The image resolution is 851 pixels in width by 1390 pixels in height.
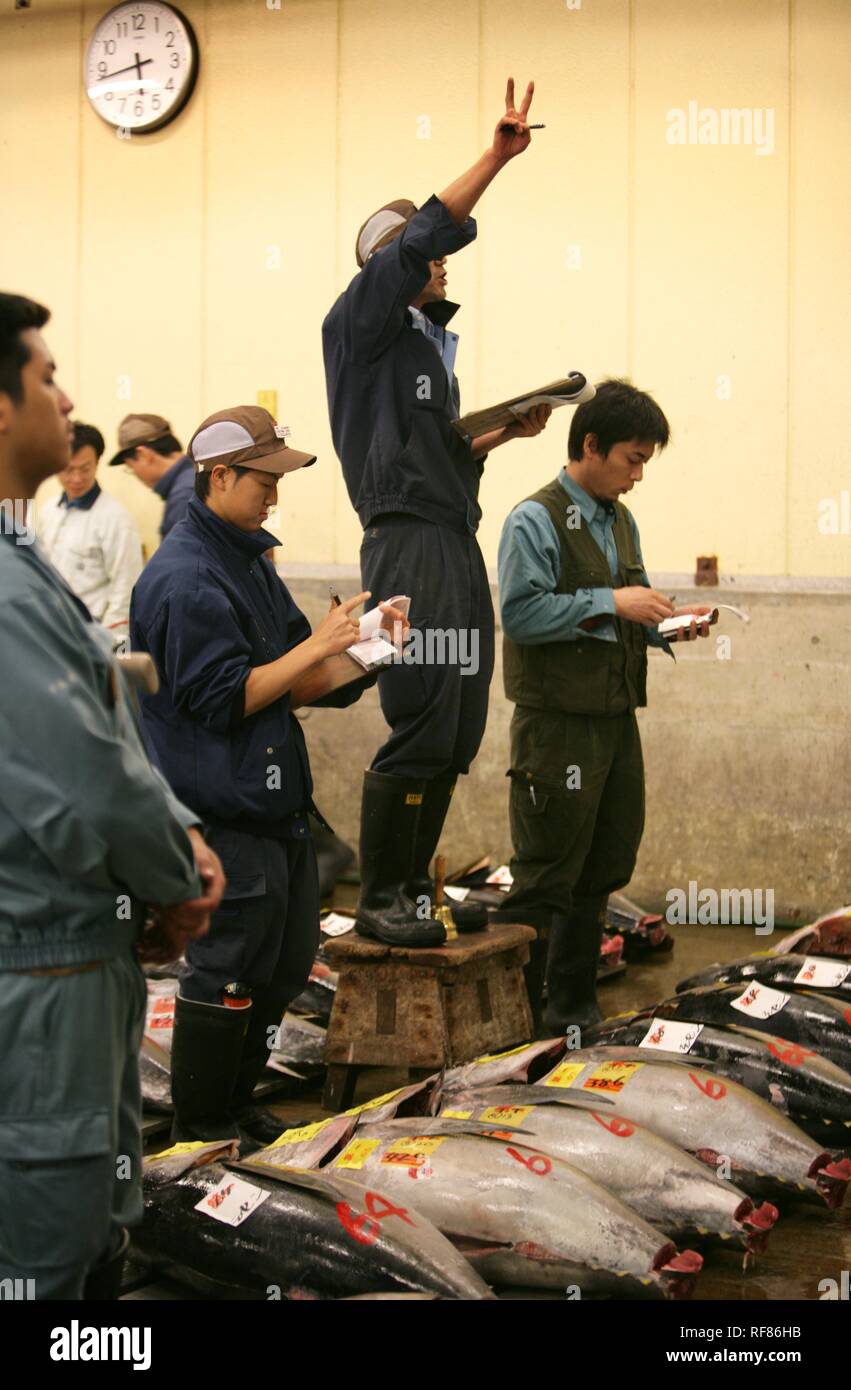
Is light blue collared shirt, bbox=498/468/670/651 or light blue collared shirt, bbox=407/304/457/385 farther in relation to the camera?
light blue collared shirt, bbox=498/468/670/651

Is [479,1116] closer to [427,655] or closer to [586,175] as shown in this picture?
[427,655]

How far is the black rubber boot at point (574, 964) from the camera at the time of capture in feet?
16.0

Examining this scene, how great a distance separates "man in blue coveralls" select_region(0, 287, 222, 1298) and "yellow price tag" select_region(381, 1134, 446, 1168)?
1106 millimetres

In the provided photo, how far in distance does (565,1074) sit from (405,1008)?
0.70m

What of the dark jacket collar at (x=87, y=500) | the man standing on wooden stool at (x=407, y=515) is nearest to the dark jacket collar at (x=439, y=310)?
the man standing on wooden stool at (x=407, y=515)

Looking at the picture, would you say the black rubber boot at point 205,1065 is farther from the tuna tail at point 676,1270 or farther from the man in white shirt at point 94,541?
the man in white shirt at point 94,541

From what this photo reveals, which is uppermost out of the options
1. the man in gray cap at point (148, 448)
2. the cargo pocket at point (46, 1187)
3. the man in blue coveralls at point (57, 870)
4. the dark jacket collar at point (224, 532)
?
the man in gray cap at point (148, 448)

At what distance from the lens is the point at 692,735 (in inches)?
281

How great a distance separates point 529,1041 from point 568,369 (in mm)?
3736

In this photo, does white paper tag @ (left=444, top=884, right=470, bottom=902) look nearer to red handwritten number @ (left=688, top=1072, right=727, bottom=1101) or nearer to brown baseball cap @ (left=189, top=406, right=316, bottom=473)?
red handwritten number @ (left=688, top=1072, right=727, bottom=1101)

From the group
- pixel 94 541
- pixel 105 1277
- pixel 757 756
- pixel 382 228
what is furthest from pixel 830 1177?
pixel 94 541

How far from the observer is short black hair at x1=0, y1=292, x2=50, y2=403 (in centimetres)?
203

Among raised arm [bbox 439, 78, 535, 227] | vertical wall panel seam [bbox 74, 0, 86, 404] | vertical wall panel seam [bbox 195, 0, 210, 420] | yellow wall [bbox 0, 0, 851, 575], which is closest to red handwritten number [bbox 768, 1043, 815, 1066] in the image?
raised arm [bbox 439, 78, 535, 227]
